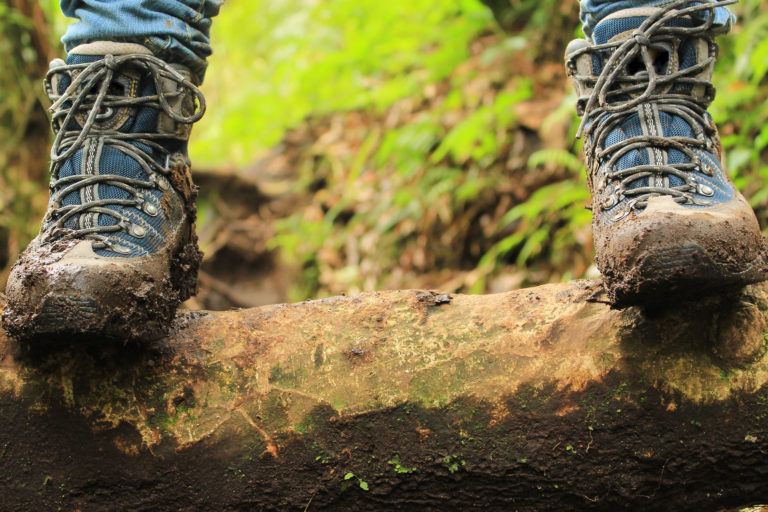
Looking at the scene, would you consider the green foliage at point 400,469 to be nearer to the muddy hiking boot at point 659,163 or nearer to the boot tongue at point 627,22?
the muddy hiking boot at point 659,163

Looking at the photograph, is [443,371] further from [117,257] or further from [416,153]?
[416,153]

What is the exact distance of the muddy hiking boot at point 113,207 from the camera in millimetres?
1593

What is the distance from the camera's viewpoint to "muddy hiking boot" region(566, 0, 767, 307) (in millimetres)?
1537

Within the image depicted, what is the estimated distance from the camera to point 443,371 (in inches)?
72.2

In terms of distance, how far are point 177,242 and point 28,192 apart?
4.89 metres

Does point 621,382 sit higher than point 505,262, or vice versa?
point 505,262

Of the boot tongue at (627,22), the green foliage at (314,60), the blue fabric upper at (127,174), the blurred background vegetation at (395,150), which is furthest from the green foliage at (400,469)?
the green foliage at (314,60)

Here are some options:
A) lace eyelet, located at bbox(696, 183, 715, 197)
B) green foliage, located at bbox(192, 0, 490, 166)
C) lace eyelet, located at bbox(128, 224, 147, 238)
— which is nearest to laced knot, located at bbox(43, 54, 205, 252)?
lace eyelet, located at bbox(128, 224, 147, 238)

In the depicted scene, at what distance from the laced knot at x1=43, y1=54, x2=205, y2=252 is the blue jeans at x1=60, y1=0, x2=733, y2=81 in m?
0.07

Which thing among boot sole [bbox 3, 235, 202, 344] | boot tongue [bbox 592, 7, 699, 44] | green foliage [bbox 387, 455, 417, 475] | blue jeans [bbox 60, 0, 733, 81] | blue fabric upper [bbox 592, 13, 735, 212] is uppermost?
blue jeans [bbox 60, 0, 733, 81]

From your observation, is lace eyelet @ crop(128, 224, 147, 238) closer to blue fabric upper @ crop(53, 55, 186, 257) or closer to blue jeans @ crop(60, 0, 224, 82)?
blue fabric upper @ crop(53, 55, 186, 257)

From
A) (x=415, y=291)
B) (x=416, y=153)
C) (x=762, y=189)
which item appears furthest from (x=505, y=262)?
(x=415, y=291)

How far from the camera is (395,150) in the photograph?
563 cm

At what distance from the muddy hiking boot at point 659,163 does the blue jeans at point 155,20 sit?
6 cm
